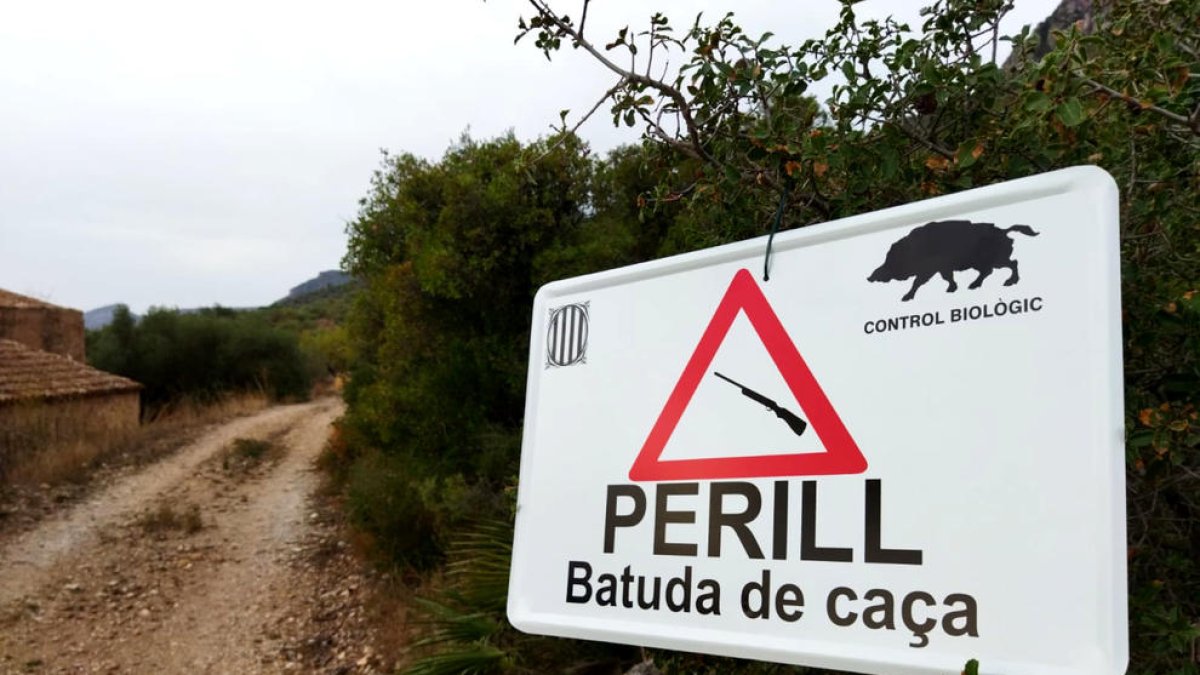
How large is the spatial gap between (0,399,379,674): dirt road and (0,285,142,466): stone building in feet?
6.51

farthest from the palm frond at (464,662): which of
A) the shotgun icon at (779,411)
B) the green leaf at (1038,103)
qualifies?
the green leaf at (1038,103)

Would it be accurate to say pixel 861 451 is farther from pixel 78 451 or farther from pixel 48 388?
pixel 48 388

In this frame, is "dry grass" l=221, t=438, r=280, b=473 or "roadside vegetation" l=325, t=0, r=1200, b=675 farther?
"dry grass" l=221, t=438, r=280, b=473

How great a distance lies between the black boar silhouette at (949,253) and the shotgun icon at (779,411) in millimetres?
285

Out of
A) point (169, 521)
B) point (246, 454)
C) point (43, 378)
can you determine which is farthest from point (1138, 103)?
point (43, 378)

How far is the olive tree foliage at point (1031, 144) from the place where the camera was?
1.75m

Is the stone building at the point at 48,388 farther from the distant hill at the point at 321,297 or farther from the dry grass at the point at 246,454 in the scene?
the distant hill at the point at 321,297

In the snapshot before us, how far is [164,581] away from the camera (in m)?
7.59

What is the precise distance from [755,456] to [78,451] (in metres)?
13.0

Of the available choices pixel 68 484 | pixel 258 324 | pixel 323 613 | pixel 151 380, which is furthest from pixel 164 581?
pixel 258 324

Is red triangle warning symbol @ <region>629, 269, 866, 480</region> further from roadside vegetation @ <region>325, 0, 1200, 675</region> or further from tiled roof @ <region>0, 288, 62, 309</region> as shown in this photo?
tiled roof @ <region>0, 288, 62, 309</region>

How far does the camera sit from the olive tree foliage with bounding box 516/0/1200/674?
1748 millimetres

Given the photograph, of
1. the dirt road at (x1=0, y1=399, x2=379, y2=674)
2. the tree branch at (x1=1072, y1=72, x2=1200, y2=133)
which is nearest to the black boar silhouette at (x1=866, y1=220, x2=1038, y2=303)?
the tree branch at (x1=1072, y1=72, x2=1200, y2=133)

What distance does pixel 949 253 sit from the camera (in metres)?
1.34
